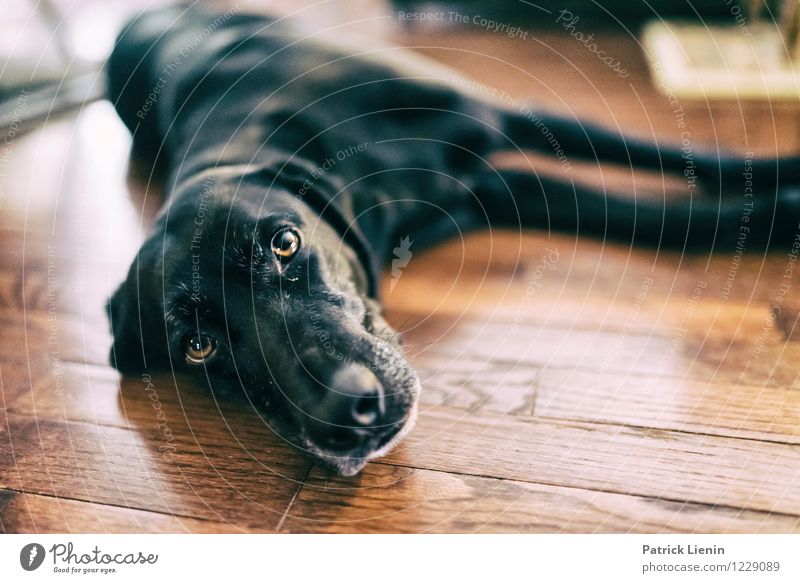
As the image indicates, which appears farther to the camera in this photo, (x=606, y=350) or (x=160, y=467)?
(x=606, y=350)

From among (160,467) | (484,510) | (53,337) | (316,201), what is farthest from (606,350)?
(53,337)

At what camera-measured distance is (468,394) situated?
3.03 feet

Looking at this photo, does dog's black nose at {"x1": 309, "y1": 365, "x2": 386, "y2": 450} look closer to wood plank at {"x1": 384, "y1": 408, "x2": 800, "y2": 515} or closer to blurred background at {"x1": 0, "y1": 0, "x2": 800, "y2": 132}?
wood plank at {"x1": 384, "y1": 408, "x2": 800, "y2": 515}

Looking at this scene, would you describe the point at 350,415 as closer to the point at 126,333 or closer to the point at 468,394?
the point at 468,394

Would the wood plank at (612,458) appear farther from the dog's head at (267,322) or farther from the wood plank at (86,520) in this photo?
the wood plank at (86,520)

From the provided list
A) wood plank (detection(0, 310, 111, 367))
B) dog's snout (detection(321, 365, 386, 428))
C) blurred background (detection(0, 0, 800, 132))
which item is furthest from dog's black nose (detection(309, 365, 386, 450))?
blurred background (detection(0, 0, 800, 132))

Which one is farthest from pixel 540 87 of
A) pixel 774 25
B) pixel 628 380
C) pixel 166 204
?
pixel 166 204

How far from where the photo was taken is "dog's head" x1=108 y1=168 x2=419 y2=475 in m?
0.82

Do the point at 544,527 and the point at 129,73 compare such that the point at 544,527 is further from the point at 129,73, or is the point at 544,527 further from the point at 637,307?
the point at 129,73

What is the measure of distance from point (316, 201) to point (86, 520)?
517 mm

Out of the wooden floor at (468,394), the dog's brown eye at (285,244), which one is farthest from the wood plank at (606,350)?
the dog's brown eye at (285,244)
